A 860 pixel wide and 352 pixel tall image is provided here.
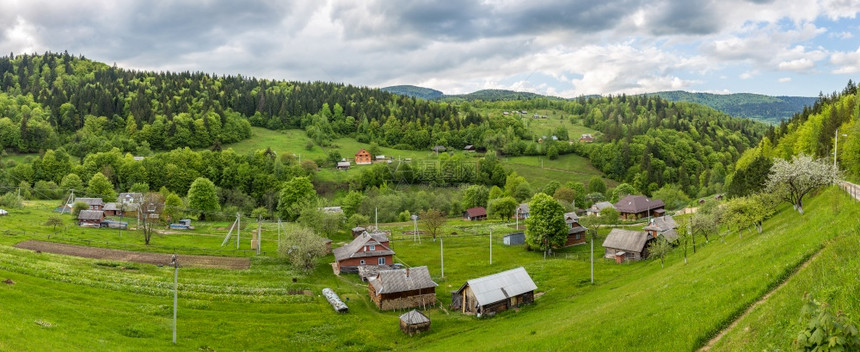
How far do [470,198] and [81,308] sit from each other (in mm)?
97284

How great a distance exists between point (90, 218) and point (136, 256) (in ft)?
106

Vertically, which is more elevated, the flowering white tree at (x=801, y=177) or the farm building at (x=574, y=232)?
the flowering white tree at (x=801, y=177)

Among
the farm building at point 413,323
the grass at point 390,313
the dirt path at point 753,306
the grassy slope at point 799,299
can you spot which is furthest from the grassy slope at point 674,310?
the farm building at point 413,323

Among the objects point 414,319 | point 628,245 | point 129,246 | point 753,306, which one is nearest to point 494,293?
point 414,319

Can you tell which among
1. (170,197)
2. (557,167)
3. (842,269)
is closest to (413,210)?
(170,197)

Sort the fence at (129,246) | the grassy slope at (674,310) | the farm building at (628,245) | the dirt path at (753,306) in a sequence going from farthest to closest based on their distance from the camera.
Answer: the fence at (129,246) → the farm building at (628,245) → the grassy slope at (674,310) → the dirt path at (753,306)

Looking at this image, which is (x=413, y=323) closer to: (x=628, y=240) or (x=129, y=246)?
(x=628, y=240)

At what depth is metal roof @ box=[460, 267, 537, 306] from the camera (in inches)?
1832

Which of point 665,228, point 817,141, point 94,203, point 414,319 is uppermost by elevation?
point 817,141

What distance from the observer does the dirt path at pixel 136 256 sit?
197 feet

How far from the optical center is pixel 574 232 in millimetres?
79000

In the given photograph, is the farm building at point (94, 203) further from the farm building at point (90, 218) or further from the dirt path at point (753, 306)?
the dirt path at point (753, 306)

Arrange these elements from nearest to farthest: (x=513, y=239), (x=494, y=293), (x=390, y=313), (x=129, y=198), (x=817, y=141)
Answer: (x=494, y=293) → (x=390, y=313) → (x=513, y=239) → (x=817, y=141) → (x=129, y=198)

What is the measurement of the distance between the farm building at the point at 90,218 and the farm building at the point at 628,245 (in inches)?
3351
